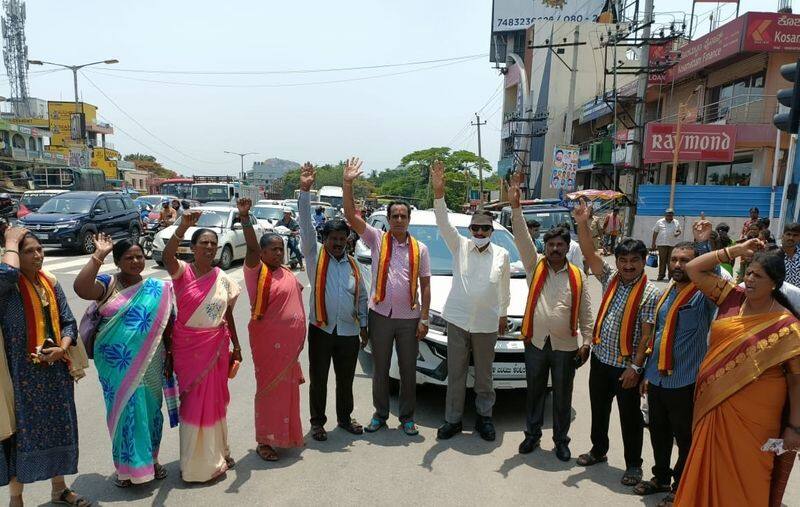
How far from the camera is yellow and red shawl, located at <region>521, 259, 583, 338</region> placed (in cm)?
373

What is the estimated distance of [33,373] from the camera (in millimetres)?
2863

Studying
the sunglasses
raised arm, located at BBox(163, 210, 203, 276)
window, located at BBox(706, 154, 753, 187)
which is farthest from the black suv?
window, located at BBox(706, 154, 753, 187)

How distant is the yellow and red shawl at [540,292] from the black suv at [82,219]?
12050mm

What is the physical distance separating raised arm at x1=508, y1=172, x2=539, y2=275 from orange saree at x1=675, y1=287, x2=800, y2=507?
57.5 inches

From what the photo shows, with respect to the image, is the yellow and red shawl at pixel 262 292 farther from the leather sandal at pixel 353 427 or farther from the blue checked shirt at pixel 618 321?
the blue checked shirt at pixel 618 321

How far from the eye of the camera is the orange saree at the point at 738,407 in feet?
8.18

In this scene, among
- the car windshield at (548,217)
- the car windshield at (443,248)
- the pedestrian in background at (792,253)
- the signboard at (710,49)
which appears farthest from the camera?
the signboard at (710,49)

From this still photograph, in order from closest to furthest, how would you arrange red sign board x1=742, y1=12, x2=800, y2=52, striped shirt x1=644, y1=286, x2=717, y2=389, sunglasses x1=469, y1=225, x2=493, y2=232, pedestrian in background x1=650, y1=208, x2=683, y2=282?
striped shirt x1=644, y1=286, x2=717, y2=389 < sunglasses x1=469, y1=225, x2=493, y2=232 < pedestrian in background x1=650, y1=208, x2=683, y2=282 < red sign board x1=742, y1=12, x2=800, y2=52

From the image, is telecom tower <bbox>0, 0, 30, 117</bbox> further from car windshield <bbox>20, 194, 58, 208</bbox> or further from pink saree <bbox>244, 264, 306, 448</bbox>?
pink saree <bbox>244, 264, 306, 448</bbox>

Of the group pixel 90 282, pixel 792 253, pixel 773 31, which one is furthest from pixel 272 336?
pixel 773 31

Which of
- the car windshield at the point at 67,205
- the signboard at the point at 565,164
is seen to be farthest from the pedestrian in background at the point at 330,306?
the signboard at the point at 565,164

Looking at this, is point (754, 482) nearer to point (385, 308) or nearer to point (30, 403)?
point (385, 308)

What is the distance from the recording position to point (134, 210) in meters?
16.1

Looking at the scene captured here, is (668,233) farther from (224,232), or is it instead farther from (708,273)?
(224,232)
